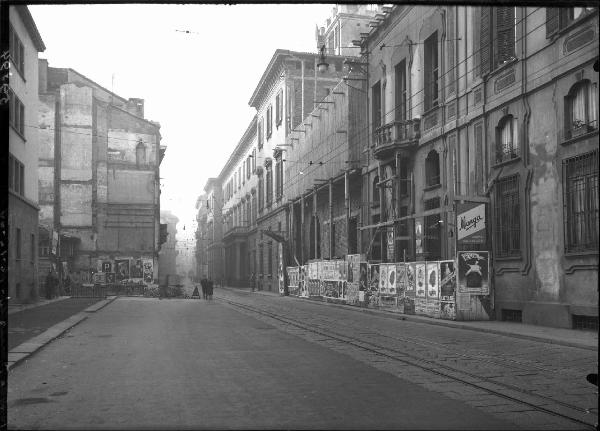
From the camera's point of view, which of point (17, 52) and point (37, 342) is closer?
point (37, 342)

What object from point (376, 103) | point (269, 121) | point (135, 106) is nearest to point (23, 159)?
point (376, 103)

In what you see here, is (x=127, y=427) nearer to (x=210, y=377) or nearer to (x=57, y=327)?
(x=210, y=377)

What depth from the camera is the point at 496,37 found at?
20703mm

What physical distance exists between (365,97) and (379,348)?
22.5 meters

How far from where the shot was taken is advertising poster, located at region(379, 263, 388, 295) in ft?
84.9

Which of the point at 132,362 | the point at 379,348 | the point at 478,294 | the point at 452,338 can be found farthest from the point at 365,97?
the point at 132,362

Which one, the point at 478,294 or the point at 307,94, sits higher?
the point at 307,94

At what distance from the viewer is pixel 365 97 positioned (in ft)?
111

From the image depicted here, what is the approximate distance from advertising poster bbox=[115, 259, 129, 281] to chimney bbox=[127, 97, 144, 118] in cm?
1572

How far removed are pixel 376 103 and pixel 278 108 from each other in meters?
21.3

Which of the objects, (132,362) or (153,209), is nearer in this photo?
(132,362)

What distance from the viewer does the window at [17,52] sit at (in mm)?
25172

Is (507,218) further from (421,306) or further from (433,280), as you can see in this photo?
(421,306)

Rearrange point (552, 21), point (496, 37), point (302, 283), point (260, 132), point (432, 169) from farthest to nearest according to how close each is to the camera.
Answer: point (260, 132) → point (302, 283) → point (432, 169) → point (496, 37) → point (552, 21)
